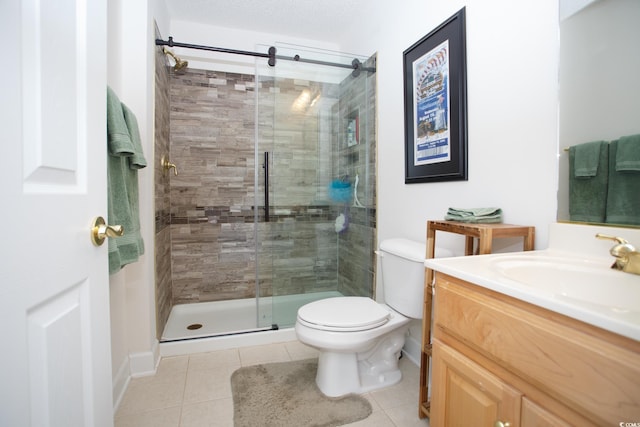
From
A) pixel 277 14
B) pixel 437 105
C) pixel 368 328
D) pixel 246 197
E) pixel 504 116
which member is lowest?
pixel 368 328

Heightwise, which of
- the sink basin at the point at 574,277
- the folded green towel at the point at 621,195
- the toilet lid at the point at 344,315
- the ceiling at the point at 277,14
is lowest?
the toilet lid at the point at 344,315

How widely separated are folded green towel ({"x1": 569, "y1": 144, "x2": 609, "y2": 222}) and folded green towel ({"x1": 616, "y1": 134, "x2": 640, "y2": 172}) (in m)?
0.04

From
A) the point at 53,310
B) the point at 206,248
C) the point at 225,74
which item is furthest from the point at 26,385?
the point at 225,74

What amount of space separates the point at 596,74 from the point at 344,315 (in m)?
1.40

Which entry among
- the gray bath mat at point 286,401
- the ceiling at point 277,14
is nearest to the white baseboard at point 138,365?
the gray bath mat at point 286,401

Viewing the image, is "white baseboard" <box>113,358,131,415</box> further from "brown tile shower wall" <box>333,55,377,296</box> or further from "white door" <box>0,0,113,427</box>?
"brown tile shower wall" <box>333,55,377,296</box>

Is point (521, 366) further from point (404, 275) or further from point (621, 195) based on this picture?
point (404, 275)

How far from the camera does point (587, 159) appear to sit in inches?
40.1

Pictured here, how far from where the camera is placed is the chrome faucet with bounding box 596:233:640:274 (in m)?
0.83

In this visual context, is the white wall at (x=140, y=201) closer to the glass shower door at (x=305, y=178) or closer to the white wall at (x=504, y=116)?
the glass shower door at (x=305, y=178)

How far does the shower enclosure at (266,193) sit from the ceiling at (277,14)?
0.40m

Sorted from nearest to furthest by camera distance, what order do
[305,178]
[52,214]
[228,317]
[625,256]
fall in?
[52,214] < [625,256] < [305,178] < [228,317]

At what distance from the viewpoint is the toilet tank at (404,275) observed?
60.5 inches

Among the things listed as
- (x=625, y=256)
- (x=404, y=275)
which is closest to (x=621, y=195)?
(x=625, y=256)
